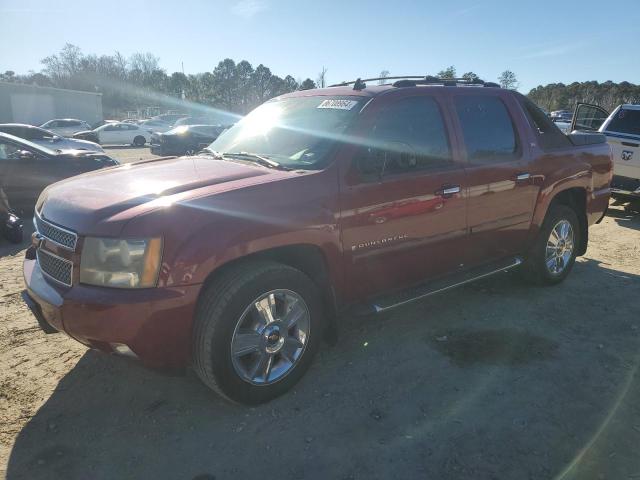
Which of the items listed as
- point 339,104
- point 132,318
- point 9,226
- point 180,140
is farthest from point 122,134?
point 132,318

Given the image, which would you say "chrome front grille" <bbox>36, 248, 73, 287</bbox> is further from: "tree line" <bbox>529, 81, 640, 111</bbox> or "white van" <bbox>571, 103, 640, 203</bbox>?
"tree line" <bbox>529, 81, 640, 111</bbox>

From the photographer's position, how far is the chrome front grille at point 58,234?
8.42ft

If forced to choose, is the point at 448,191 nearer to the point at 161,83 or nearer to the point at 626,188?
the point at 626,188

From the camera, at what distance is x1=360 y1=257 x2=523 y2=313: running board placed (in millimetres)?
3369

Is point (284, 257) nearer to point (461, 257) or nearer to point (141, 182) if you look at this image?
point (141, 182)

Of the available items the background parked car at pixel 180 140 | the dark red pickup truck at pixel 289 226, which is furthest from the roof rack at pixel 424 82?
the background parked car at pixel 180 140

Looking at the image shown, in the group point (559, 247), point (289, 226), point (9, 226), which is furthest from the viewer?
point (9, 226)

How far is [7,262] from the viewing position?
5676 mm

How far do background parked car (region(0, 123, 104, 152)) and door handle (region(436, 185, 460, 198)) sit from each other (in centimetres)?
1218

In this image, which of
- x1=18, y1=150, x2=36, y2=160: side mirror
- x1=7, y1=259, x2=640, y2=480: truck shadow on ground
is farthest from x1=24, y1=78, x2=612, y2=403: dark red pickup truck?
x1=18, y1=150, x2=36, y2=160: side mirror

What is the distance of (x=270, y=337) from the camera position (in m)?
2.88

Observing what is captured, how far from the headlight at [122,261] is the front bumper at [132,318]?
48 millimetres

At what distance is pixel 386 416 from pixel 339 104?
7.26ft

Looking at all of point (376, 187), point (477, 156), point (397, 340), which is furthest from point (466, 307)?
point (376, 187)
